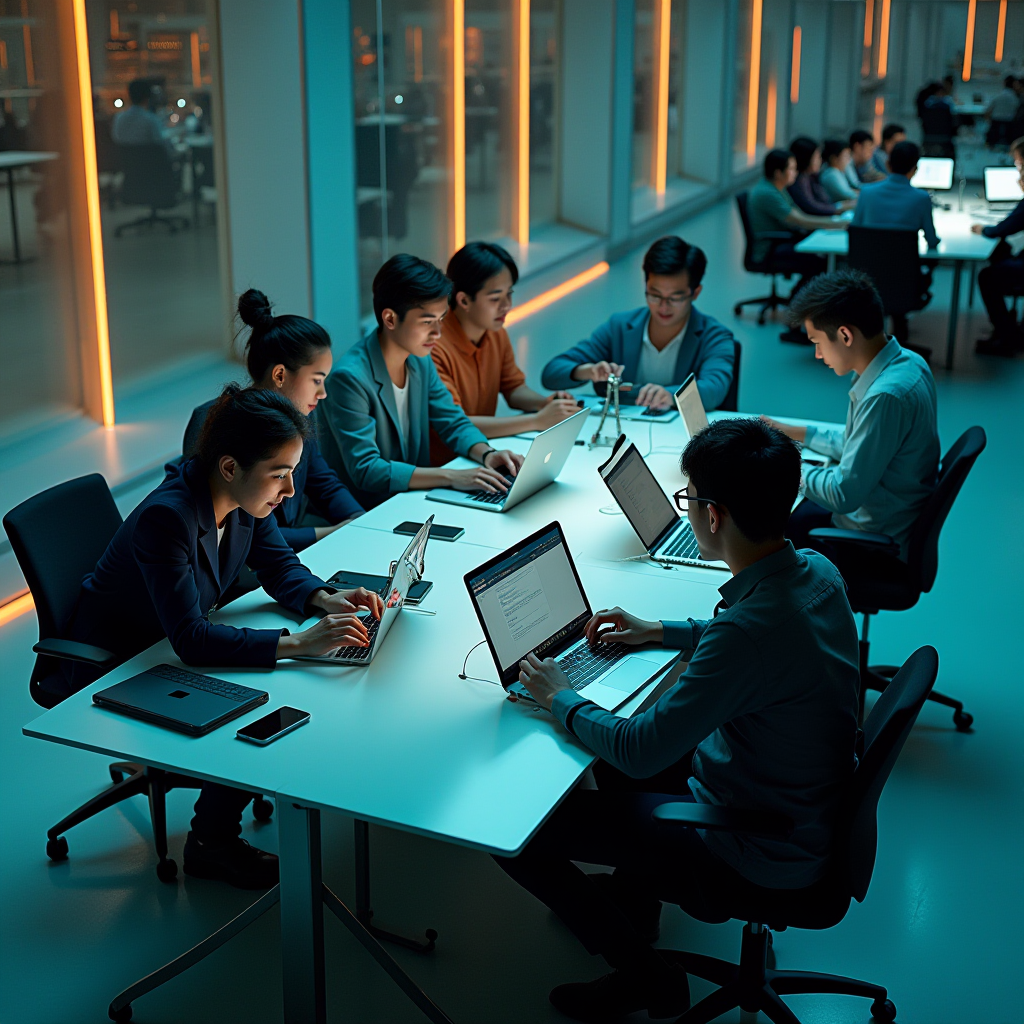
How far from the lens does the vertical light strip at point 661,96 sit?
1359 cm

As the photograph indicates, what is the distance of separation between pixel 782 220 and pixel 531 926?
735 cm

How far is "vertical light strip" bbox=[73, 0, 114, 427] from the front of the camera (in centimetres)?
529

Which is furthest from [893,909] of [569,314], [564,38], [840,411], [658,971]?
[564,38]

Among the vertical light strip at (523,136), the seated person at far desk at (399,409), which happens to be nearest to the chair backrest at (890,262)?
the vertical light strip at (523,136)

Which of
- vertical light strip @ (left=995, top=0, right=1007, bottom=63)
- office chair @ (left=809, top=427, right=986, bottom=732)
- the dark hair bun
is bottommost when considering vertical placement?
office chair @ (left=809, top=427, right=986, bottom=732)

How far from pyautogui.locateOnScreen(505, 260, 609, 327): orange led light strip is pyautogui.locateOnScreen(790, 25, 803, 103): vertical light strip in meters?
10.3

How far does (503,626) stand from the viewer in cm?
247

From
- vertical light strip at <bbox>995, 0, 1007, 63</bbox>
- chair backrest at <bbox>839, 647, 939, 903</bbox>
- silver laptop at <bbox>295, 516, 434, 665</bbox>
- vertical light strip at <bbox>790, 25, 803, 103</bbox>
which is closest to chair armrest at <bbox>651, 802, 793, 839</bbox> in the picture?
chair backrest at <bbox>839, 647, 939, 903</bbox>

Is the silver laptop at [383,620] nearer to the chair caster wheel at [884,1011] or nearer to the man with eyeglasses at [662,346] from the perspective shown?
the chair caster wheel at [884,1011]

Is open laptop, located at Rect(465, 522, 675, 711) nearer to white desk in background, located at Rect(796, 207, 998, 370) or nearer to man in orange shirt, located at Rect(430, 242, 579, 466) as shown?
man in orange shirt, located at Rect(430, 242, 579, 466)

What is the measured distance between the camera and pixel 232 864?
292cm

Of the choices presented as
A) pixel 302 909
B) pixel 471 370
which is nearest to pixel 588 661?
pixel 302 909

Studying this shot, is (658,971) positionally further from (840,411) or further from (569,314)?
(569,314)

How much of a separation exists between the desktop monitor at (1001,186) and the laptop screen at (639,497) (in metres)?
7.97
